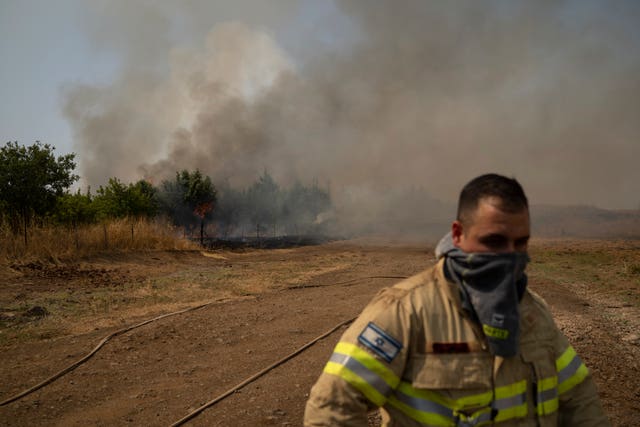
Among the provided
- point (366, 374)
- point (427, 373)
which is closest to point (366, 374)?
point (366, 374)

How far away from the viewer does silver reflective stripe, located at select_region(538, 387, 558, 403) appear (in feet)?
→ 5.63

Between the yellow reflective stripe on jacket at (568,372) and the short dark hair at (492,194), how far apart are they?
651 millimetres

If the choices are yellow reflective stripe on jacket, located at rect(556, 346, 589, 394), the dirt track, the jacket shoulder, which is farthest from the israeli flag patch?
the dirt track

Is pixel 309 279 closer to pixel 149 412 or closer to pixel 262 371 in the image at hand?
pixel 262 371

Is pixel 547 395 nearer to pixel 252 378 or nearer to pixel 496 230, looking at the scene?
pixel 496 230

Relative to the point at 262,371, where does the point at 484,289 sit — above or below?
above

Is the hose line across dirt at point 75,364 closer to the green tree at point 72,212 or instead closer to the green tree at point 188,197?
the green tree at point 72,212

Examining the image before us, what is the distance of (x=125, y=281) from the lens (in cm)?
1238

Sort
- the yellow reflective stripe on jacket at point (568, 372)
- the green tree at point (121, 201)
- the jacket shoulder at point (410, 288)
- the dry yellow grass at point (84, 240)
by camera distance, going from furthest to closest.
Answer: the green tree at point (121, 201) < the dry yellow grass at point (84, 240) < the yellow reflective stripe on jacket at point (568, 372) < the jacket shoulder at point (410, 288)

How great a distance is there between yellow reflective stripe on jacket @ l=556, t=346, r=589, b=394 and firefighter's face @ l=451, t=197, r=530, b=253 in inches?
19.7

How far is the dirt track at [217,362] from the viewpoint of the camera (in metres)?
4.35

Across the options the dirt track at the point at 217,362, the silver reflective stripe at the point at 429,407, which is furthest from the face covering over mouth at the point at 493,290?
the dirt track at the point at 217,362

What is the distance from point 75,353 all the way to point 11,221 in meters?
11.6

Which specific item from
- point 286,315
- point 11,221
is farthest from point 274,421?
point 11,221
